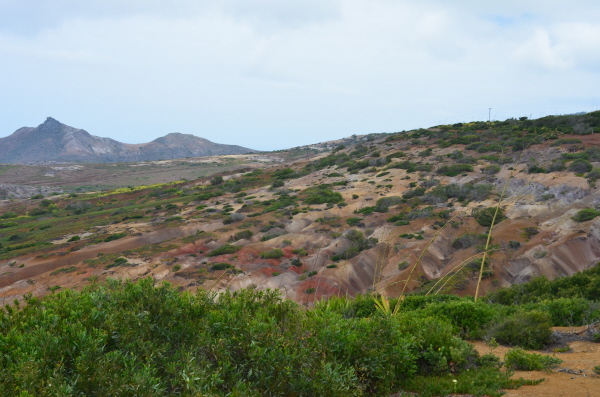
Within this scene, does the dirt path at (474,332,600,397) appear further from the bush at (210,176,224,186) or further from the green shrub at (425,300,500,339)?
the bush at (210,176,224,186)

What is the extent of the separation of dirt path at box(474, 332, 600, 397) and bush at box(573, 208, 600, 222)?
18092 millimetres

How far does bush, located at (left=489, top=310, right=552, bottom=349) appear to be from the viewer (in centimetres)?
826

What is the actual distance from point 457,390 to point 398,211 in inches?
1073

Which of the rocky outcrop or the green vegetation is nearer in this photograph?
the green vegetation

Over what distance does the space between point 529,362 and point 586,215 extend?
20.4 metres

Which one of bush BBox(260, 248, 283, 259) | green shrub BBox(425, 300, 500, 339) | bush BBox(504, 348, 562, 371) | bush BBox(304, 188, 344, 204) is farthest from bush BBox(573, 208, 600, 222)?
bush BBox(504, 348, 562, 371)

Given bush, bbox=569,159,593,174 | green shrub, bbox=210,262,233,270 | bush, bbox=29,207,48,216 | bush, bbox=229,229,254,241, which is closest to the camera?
green shrub, bbox=210,262,233,270

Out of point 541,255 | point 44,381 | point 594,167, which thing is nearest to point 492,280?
point 541,255

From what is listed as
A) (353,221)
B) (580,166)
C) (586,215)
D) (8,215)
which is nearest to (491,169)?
(580,166)

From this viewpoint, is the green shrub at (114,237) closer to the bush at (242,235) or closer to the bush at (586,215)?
the bush at (242,235)

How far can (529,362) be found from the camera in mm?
6766

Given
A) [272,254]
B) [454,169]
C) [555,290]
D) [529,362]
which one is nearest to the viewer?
[529,362]

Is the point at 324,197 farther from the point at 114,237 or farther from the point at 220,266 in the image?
the point at 114,237

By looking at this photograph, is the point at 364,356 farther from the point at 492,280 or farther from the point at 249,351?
the point at 492,280
